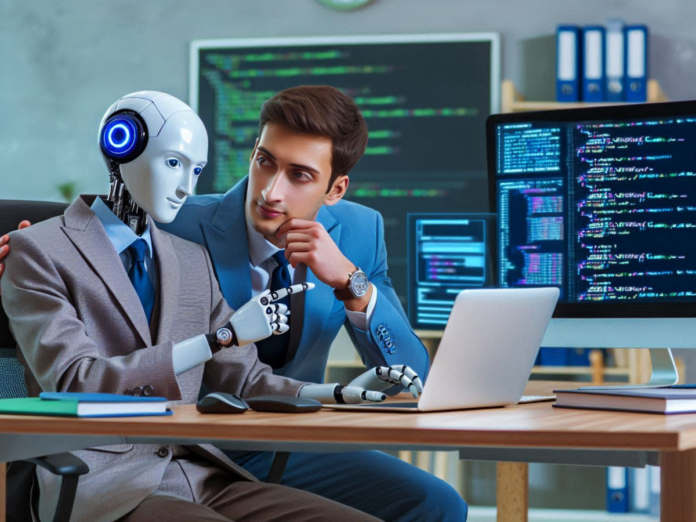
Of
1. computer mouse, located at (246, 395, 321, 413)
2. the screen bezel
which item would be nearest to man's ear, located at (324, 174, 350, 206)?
the screen bezel

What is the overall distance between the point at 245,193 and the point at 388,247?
80.9 inches

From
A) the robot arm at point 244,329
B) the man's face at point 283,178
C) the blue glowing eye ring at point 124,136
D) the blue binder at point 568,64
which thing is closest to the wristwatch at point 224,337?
the robot arm at point 244,329

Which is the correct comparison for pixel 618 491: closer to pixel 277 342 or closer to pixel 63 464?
pixel 277 342

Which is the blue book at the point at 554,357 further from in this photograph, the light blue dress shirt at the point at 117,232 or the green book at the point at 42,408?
the green book at the point at 42,408

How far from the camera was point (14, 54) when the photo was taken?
430 centimetres

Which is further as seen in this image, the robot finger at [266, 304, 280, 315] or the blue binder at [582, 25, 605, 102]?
the blue binder at [582, 25, 605, 102]

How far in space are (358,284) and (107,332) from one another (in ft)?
1.59

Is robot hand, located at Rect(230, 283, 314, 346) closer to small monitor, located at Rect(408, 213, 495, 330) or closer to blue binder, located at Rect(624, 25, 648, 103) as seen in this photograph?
small monitor, located at Rect(408, 213, 495, 330)

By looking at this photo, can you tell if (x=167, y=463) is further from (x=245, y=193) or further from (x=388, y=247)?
(x=388, y=247)

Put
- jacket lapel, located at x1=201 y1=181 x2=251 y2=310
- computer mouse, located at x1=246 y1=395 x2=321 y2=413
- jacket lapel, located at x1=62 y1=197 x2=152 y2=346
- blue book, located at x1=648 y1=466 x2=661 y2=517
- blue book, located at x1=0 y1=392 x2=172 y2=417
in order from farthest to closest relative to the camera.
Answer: blue book, located at x1=648 y1=466 x2=661 y2=517
jacket lapel, located at x1=201 y1=181 x2=251 y2=310
jacket lapel, located at x1=62 y1=197 x2=152 y2=346
computer mouse, located at x1=246 y1=395 x2=321 y2=413
blue book, located at x1=0 y1=392 x2=172 y2=417

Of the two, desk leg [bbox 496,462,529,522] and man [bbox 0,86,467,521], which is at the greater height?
man [bbox 0,86,467,521]

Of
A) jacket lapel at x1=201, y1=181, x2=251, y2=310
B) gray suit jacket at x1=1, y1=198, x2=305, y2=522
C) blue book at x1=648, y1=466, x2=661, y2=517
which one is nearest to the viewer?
gray suit jacket at x1=1, y1=198, x2=305, y2=522

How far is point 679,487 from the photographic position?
990 mm

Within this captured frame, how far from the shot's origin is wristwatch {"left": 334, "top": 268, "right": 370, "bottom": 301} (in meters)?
1.69
